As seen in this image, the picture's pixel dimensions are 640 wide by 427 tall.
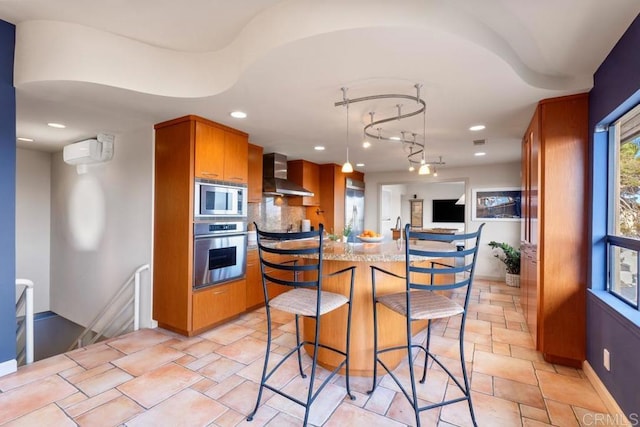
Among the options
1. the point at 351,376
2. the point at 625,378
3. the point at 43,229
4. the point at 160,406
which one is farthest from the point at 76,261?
the point at 625,378

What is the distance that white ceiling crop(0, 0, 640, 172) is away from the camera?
1.71 m

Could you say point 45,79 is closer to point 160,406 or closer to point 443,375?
point 160,406

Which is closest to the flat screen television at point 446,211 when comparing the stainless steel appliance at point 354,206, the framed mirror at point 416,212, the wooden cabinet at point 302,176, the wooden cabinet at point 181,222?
the framed mirror at point 416,212

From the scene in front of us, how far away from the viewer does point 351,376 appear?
2309 mm

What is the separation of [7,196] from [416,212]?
939 cm

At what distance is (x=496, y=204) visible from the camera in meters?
5.74

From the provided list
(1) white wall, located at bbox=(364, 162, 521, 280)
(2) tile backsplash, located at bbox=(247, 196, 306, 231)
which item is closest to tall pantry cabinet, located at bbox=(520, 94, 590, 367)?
(1) white wall, located at bbox=(364, 162, 521, 280)

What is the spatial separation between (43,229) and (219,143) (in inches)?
156

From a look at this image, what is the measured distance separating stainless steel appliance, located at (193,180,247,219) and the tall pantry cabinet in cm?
307

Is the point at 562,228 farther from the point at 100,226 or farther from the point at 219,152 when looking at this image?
the point at 100,226

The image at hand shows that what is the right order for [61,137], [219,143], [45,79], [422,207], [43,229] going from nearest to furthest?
[45,79], [219,143], [61,137], [43,229], [422,207]

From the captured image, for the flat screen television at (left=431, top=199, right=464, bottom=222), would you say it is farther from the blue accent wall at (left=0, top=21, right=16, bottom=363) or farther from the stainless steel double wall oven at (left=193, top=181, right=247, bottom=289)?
the blue accent wall at (left=0, top=21, right=16, bottom=363)

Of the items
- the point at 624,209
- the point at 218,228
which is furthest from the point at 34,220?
the point at 624,209

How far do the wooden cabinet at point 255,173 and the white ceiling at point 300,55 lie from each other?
119 cm
